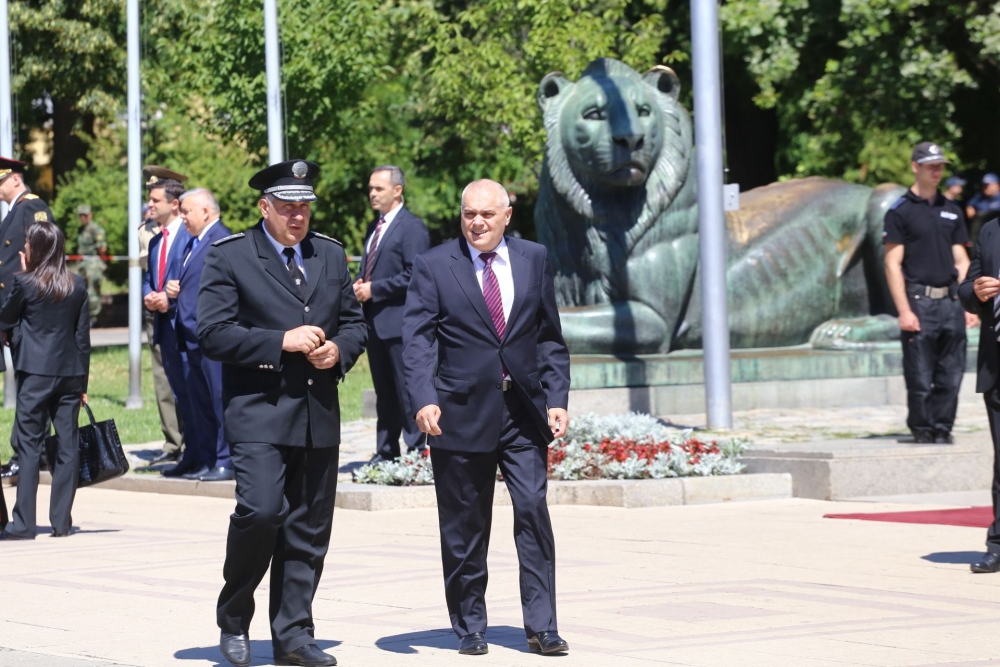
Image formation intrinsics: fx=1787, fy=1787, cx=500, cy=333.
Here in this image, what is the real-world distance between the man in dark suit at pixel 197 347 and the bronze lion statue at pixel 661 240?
3721mm

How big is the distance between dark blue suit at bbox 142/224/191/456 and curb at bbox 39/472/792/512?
1488 mm

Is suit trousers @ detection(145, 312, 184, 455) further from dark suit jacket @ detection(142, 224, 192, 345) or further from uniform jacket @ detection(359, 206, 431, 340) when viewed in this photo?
uniform jacket @ detection(359, 206, 431, 340)

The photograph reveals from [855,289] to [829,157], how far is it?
62.1ft

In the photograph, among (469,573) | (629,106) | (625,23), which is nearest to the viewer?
(469,573)

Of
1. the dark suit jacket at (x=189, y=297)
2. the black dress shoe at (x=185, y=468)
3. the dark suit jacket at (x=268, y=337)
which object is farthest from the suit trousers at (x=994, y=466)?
the black dress shoe at (x=185, y=468)

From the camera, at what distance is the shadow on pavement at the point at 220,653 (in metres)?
6.77

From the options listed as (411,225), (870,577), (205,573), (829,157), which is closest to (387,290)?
(411,225)

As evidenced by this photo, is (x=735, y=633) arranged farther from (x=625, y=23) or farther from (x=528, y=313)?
(x=625, y=23)

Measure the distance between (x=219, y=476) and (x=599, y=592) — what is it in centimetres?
492

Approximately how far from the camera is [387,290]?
1184 cm

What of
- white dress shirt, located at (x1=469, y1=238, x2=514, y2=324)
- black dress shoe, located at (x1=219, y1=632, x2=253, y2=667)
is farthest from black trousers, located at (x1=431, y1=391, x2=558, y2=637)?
black dress shoe, located at (x1=219, y1=632, x2=253, y2=667)

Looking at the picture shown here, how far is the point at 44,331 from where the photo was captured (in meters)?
10.6

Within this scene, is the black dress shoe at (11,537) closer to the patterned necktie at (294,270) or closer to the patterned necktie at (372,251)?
the patterned necktie at (372,251)

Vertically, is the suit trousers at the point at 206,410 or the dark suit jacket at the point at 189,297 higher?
the dark suit jacket at the point at 189,297
